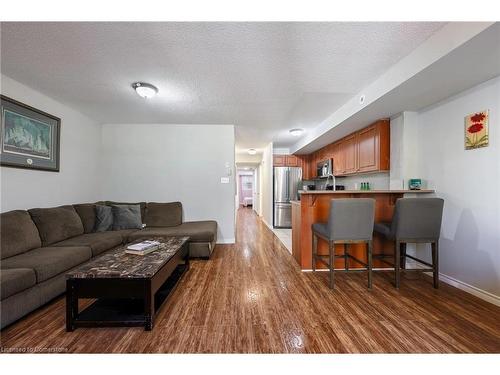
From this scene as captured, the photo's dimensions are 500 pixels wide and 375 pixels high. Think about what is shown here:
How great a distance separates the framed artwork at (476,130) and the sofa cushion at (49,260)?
13.7 ft

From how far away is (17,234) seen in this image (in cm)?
198

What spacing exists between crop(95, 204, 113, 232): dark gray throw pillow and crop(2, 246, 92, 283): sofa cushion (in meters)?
0.87

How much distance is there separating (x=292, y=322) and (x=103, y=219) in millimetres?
3008

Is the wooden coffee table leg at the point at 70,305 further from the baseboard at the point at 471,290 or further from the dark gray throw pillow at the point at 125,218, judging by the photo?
the baseboard at the point at 471,290

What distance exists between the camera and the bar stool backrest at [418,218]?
6.97 ft

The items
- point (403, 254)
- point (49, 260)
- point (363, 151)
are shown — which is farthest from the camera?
point (363, 151)

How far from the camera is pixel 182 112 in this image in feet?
10.8

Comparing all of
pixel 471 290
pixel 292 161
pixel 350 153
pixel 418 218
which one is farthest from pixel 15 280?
pixel 292 161

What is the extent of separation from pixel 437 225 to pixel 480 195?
0.46 metres

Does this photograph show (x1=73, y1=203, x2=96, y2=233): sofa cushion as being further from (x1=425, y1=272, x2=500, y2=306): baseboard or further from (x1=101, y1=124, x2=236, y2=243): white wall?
(x1=425, y1=272, x2=500, y2=306): baseboard

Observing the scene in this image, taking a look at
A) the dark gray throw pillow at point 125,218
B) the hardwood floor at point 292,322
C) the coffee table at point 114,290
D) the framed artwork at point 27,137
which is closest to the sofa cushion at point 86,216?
the dark gray throw pillow at point 125,218

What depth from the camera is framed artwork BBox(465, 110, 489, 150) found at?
195 centimetres

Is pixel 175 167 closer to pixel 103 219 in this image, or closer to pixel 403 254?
pixel 103 219
